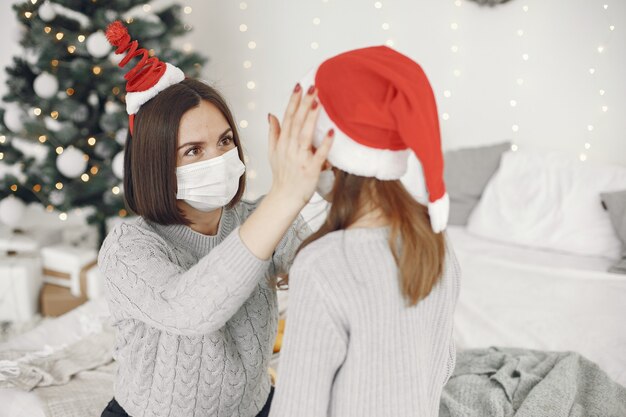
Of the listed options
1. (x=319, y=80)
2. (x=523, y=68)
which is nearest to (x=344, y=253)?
(x=319, y=80)

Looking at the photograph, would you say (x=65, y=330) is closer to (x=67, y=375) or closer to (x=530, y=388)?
(x=67, y=375)

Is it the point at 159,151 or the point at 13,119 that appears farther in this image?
the point at 13,119

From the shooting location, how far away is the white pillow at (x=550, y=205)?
2299 mm

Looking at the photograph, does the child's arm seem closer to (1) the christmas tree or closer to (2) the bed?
(2) the bed

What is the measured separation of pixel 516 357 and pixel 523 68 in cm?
179

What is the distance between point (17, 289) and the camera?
2.48 metres

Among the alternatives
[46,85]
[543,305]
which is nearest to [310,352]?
[543,305]

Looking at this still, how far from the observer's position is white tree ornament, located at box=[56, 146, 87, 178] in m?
2.36

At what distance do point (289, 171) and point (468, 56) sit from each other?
2.36m

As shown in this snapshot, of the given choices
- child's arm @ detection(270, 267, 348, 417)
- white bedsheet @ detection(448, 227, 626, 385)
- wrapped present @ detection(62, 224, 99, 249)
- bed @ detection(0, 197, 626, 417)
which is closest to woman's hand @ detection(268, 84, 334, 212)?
child's arm @ detection(270, 267, 348, 417)

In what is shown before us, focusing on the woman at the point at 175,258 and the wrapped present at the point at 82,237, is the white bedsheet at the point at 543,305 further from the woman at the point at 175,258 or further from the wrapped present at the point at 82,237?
the wrapped present at the point at 82,237

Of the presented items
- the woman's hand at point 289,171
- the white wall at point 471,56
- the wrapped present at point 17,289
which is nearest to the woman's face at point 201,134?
the woman's hand at point 289,171

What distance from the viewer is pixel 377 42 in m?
2.92

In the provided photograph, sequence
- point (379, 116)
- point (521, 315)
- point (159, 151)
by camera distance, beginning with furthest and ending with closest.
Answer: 1. point (521, 315)
2. point (159, 151)
3. point (379, 116)
